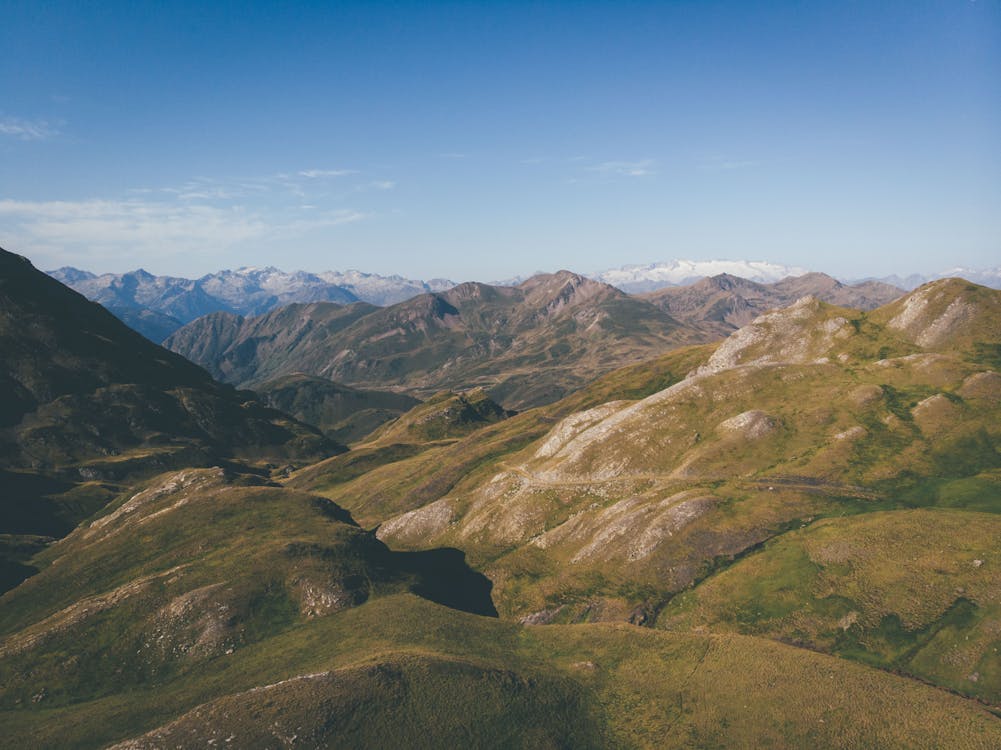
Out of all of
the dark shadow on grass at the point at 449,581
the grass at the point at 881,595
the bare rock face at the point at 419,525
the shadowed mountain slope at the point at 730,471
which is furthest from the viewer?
the bare rock face at the point at 419,525

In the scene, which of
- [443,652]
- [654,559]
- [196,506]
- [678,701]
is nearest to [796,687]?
[678,701]

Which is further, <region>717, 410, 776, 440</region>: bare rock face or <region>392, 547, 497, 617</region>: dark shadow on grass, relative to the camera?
<region>717, 410, 776, 440</region>: bare rock face

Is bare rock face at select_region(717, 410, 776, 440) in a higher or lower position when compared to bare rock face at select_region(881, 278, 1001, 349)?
lower

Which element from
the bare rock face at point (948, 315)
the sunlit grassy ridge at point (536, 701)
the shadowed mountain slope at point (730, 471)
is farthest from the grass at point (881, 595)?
the bare rock face at point (948, 315)

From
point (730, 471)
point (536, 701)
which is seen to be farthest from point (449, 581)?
point (730, 471)

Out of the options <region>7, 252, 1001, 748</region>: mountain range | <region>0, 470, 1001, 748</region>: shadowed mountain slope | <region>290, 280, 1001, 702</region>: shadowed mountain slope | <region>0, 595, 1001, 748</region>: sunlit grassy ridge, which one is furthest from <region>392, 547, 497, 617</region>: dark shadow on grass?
<region>0, 595, 1001, 748</region>: sunlit grassy ridge

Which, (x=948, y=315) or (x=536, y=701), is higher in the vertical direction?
(x=948, y=315)

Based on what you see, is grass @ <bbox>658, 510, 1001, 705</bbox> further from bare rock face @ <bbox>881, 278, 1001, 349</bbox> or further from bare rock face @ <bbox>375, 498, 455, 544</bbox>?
bare rock face @ <bbox>881, 278, 1001, 349</bbox>

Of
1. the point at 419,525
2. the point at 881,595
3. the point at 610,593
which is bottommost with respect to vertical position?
the point at 419,525

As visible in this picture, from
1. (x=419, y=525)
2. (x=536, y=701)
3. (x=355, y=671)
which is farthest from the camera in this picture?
(x=419, y=525)

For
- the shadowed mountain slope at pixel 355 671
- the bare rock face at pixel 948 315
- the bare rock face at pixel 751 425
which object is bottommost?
the shadowed mountain slope at pixel 355 671

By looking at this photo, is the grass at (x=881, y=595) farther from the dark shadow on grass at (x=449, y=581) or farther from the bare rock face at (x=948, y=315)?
the bare rock face at (x=948, y=315)

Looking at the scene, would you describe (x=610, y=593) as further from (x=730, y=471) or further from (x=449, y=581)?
(x=730, y=471)
